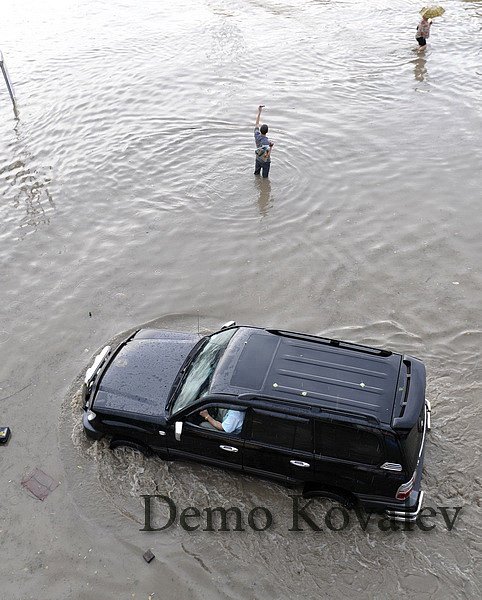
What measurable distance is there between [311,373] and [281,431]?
0.77m

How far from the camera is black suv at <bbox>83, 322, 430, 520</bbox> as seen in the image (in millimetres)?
5848

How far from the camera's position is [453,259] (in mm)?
10383

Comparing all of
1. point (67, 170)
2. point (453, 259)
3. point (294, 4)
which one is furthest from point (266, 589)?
point (294, 4)

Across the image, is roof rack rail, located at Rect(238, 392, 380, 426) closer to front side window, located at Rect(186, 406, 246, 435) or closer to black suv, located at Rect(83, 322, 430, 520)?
black suv, located at Rect(83, 322, 430, 520)

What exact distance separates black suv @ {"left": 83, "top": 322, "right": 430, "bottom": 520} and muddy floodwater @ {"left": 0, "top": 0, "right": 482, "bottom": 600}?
1.94 ft

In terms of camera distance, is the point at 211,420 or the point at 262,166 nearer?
the point at 211,420

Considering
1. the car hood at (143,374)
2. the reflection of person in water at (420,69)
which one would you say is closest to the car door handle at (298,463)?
the car hood at (143,374)

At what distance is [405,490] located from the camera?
19.4 ft

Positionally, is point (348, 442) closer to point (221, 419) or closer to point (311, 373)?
point (311, 373)

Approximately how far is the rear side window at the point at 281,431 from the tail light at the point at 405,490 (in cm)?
108

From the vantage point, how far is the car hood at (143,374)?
6777 millimetres

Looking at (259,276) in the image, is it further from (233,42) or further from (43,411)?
(233,42)

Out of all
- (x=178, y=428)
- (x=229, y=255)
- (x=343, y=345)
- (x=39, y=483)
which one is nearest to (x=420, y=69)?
(x=229, y=255)

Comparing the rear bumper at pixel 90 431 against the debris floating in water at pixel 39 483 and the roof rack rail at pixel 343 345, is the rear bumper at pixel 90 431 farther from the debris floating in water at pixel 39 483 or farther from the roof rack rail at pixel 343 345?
the roof rack rail at pixel 343 345
